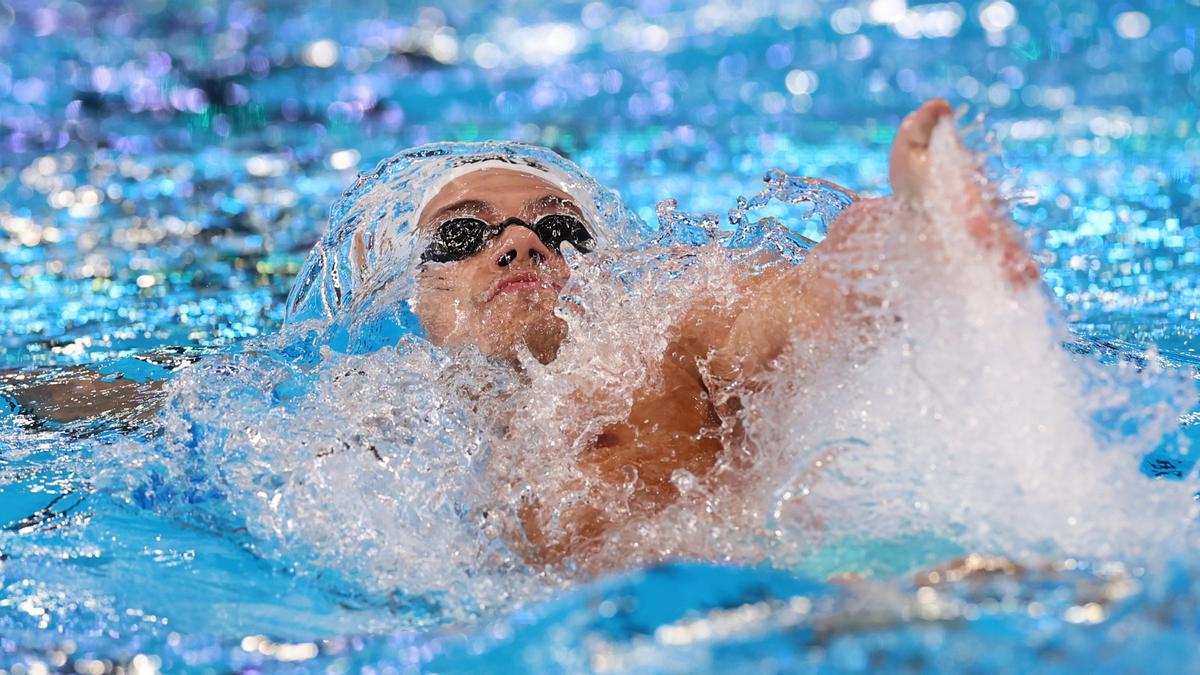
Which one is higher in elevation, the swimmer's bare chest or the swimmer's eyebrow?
the swimmer's eyebrow

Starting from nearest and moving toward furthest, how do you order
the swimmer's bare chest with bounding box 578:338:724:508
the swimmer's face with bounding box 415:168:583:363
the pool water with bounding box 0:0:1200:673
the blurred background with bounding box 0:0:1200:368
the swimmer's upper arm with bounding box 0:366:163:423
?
1. the pool water with bounding box 0:0:1200:673
2. the swimmer's bare chest with bounding box 578:338:724:508
3. the swimmer's face with bounding box 415:168:583:363
4. the swimmer's upper arm with bounding box 0:366:163:423
5. the blurred background with bounding box 0:0:1200:368

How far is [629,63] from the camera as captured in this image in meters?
7.55

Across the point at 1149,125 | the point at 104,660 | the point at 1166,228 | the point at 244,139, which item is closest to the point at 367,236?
the point at 104,660

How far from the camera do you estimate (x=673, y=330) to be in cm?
→ 223

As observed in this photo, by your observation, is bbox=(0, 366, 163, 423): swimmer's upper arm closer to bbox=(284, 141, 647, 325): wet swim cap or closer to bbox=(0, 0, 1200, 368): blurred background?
bbox=(0, 0, 1200, 368): blurred background

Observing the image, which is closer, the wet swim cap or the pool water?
the pool water

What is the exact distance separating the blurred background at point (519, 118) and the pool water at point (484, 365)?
0.03 m

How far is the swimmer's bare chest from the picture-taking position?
1992mm

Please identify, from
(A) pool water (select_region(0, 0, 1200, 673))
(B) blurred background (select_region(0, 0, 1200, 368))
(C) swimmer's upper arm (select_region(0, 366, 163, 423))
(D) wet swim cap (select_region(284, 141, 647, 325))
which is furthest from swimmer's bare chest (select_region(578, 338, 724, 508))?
(B) blurred background (select_region(0, 0, 1200, 368))

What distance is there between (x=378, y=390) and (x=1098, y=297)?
2.09 metres

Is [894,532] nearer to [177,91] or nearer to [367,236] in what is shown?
[367,236]

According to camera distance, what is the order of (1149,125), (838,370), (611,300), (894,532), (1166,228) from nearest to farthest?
(894,532) < (838,370) < (611,300) < (1166,228) < (1149,125)

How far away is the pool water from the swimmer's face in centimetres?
10

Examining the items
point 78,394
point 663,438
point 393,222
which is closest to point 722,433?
point 663,438
